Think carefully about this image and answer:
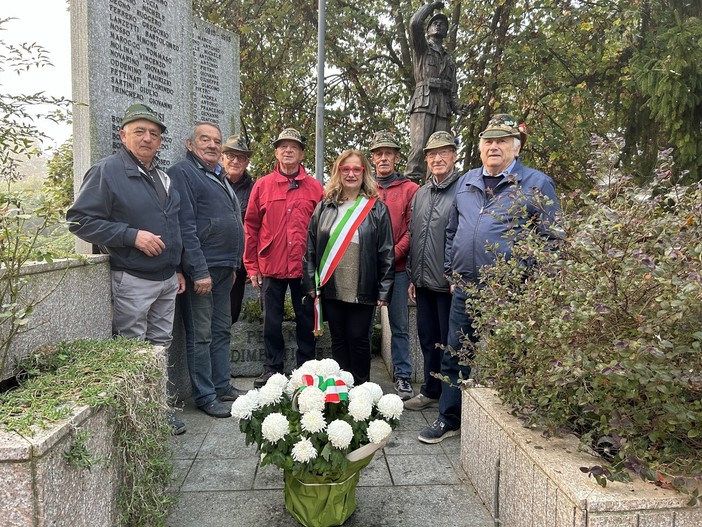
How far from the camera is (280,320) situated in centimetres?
480

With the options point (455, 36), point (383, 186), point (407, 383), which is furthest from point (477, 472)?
point (455, 36)

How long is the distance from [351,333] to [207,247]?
4.45 feet

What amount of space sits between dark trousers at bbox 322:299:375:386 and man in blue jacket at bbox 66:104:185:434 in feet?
4.23

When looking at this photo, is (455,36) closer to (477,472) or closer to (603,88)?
(603,88)

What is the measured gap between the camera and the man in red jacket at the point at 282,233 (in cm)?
453

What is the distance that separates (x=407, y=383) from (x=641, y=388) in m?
2.80

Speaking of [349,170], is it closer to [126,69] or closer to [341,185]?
[341,185]

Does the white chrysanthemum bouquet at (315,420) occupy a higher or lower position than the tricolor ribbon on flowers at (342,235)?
lower

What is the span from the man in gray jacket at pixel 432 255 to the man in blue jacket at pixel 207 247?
1496 mm

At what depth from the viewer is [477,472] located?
2.95 meters

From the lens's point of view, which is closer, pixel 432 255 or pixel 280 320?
pixel 432 255

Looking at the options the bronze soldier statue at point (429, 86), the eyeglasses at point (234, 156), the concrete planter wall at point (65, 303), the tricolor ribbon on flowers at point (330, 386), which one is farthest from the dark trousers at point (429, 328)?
the bronze soldier statue at point (429, 86)

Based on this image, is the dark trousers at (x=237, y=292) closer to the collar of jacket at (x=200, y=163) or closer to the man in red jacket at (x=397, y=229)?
the collar of jacket at (x=200, y=163)

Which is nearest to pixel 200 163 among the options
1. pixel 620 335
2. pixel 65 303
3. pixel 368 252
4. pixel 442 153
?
pixel 368 252
